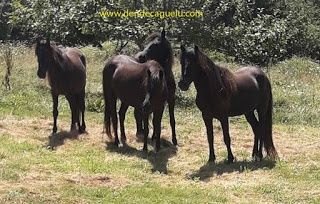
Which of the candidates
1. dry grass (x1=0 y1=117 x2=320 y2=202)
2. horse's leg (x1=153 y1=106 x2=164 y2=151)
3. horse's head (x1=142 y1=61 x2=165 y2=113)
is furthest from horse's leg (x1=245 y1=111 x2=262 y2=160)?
horse's head (x1=142 y1=61 x2=165 y2=113)

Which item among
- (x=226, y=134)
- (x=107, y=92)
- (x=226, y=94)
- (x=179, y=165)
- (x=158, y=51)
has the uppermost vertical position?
(x=158, y=51)

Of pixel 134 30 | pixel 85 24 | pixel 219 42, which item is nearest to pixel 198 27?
pixel 219 42

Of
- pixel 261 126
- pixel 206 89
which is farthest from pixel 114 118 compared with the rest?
pixel 261 126

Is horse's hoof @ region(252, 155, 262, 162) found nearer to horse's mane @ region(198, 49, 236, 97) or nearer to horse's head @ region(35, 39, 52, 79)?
horse's mane @ region(198, 49, 236, 97)

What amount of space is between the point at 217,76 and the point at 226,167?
1.55 meters

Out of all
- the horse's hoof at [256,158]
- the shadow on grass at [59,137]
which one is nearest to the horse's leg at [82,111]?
the shadow on grass at [59,137]

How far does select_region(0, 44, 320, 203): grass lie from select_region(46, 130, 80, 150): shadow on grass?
0.02 meters

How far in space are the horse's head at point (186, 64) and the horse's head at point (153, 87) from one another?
0.83 metres

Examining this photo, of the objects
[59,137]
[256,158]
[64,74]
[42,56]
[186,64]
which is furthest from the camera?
[64,74]

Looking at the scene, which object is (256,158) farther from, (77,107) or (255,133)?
(77,107)

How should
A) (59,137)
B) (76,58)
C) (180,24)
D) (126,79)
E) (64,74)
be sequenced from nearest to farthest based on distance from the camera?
1. (126,79)
2. (59,137)
3. (64,74)
4. (76,58)
5. (180,24)

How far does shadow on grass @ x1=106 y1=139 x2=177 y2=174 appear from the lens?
29.5ft

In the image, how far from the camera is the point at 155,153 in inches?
384

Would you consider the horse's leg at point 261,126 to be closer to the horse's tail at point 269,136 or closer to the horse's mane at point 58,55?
the horse's tail at point 269,136
